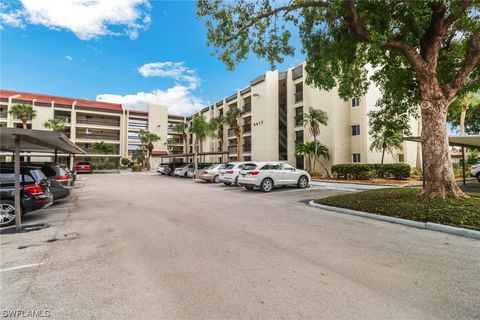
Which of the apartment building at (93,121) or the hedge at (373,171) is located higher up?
the apartment building at (93,121)

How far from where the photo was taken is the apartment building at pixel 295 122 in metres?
23.0

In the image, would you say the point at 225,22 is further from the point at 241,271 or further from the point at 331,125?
the point at 331,125

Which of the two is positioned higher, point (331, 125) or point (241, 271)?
point (331, 125)

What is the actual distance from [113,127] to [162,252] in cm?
5226

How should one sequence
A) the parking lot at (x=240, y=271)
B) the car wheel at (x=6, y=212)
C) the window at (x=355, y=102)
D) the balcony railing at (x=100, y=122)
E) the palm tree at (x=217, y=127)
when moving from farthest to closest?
the balcony railing at (x=100, y=122) → the palm tree at (x=217, y=127) → the window at (x=355, y=102) → the car wheel at (x=6, y=212) → the parking lot at (x=240, y=271)

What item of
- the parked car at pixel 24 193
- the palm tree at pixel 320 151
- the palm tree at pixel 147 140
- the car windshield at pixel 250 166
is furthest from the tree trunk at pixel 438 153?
the palm tree at pixel 147 140

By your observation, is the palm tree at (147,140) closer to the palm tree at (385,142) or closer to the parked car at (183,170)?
the parked car at (183,170)

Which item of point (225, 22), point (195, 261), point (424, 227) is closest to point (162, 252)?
point (195, 261)

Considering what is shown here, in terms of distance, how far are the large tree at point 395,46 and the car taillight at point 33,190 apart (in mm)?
7727

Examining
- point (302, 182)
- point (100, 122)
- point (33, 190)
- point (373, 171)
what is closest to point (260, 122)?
point (373, 171)

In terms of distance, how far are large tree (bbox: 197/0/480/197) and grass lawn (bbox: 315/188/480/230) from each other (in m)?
0.64

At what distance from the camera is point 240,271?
369cm

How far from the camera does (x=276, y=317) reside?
2.58 metres

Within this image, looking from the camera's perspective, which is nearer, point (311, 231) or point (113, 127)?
point (311, 231)
